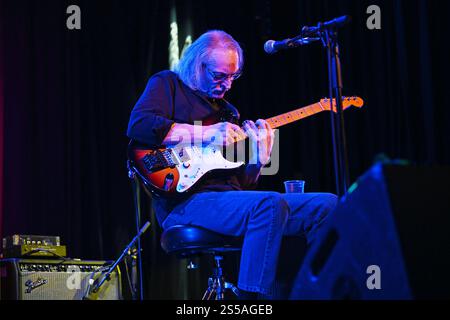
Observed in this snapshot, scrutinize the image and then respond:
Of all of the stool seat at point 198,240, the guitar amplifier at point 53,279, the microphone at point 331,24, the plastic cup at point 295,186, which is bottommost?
the guitar amplifier at point 53,279

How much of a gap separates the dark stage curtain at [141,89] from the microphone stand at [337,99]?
5.75 ft

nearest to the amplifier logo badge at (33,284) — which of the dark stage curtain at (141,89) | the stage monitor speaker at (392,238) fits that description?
the dark stage curtain at (141,89)

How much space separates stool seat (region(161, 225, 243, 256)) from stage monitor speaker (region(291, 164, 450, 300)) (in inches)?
41.2

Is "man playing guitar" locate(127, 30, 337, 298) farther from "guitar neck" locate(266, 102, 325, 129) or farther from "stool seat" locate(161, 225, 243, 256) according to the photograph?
"guitar neck" locate(266, 102, 325, 129)

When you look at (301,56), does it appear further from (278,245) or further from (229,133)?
(278,245)

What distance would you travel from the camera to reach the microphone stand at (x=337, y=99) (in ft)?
7.91

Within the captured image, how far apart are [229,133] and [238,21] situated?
7.00 ft

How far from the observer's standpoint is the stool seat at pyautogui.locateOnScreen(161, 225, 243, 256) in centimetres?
268

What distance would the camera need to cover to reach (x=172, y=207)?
9.62 feet

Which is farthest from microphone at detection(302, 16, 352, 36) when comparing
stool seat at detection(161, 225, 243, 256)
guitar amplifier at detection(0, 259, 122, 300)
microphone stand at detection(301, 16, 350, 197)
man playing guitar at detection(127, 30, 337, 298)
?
guitar amplifier at detection(0, 259, 122, 300)

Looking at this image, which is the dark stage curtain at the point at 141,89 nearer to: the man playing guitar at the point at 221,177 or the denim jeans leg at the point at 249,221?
the man playing guitar at the point at 221,177

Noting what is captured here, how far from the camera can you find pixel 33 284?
3.53m

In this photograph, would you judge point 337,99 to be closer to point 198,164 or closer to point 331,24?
point 331,24
